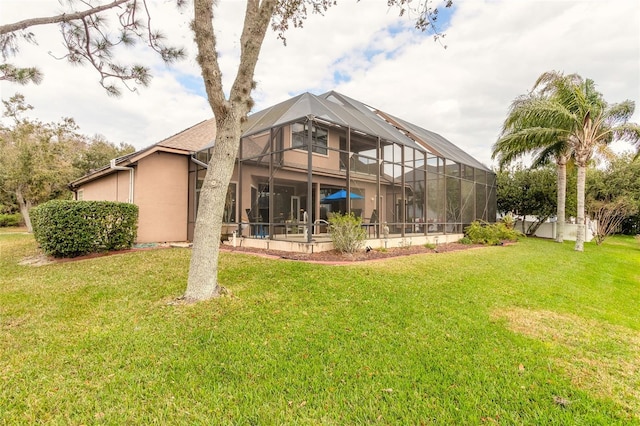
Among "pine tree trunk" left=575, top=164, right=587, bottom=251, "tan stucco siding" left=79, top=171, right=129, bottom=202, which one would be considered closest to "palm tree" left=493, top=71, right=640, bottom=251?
"pine tree trunk" left=575, top=164, right=587, bottom=251

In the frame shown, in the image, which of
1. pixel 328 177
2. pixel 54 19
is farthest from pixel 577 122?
pixel 54 19

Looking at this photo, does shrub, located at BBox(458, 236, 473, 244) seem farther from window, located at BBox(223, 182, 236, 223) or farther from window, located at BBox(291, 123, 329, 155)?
window, located at BBox(223, 182, 236, 223)

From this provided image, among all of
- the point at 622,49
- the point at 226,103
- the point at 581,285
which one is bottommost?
the point at 581,285

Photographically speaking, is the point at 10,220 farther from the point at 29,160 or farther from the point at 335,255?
the point at 335,255

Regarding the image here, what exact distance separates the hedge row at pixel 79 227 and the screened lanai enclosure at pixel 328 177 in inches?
109

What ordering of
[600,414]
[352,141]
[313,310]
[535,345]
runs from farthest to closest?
[352,141] → [313,310] → [535,345] → [600,414]

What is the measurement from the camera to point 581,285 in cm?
619

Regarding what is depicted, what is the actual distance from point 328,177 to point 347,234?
5.02 m

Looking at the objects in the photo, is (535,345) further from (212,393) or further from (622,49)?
(622,49)

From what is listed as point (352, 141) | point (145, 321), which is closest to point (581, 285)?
point (352, 141)

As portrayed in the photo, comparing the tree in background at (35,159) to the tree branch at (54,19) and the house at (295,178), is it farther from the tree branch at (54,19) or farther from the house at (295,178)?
the tree branch at (54,19)

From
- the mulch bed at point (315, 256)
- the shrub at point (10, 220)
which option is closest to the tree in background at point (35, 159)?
the shrub at point (10, 220)

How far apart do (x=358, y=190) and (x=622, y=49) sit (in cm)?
1200

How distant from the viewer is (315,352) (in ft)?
9.51
